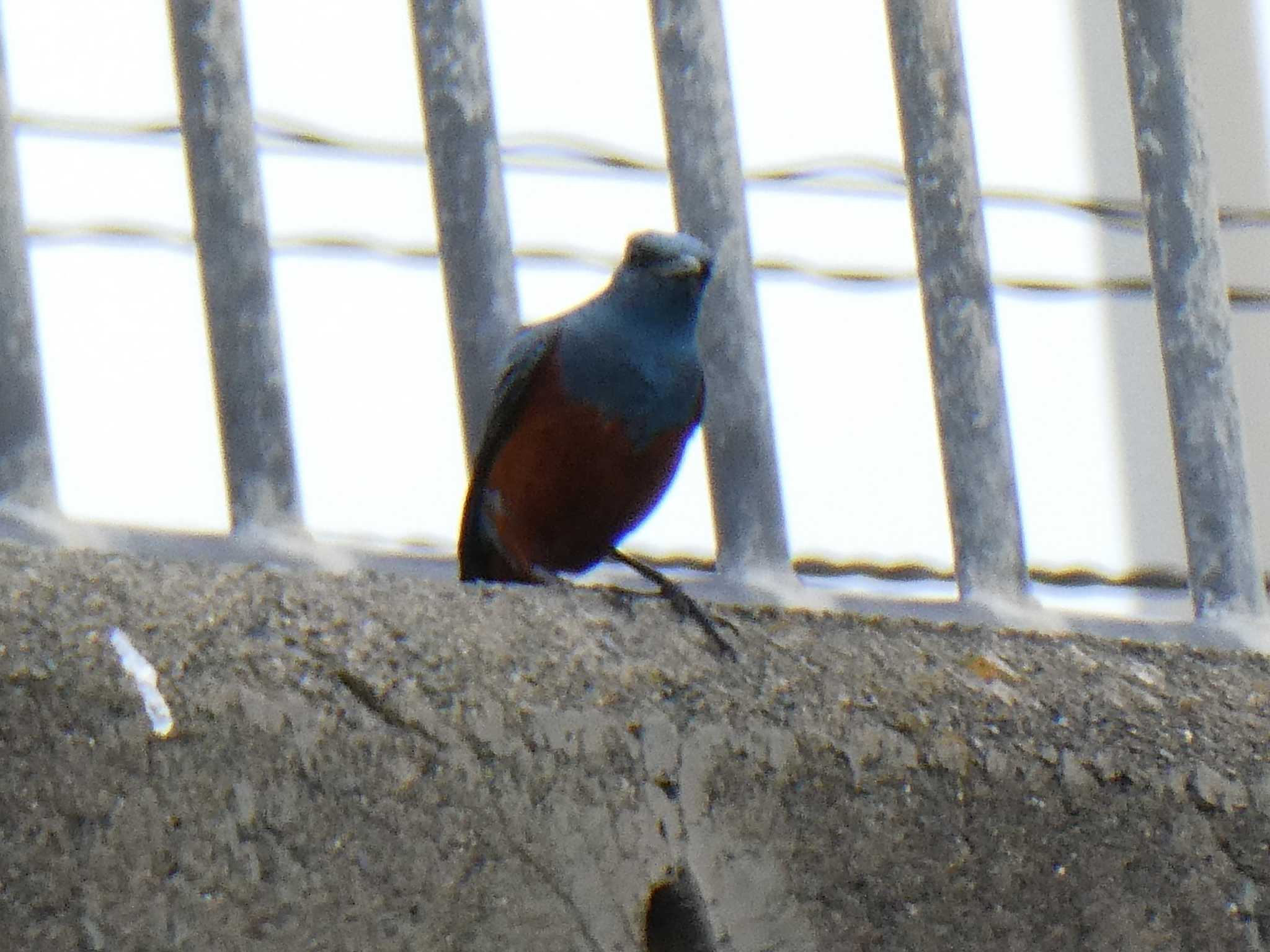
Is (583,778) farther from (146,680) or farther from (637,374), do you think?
(637,374)

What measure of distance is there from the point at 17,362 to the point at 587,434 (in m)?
1.19

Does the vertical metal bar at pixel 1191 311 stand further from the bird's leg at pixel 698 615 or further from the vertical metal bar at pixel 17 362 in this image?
the vertical metal bar at pixel 17 362

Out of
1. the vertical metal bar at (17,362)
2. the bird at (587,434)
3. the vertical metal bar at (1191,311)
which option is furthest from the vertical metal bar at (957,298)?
the vertical metal bar at (17,362)

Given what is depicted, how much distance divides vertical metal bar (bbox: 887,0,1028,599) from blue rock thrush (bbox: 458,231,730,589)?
620 mm

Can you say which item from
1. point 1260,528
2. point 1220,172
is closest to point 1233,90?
point 1220,172

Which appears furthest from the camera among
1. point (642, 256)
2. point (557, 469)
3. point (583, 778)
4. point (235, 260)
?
point (557, 469)

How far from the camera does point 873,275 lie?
5012mm

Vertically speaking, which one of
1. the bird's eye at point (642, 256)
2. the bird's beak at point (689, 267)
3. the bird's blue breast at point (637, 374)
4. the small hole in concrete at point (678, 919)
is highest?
the bird's eye at point (642, 256)

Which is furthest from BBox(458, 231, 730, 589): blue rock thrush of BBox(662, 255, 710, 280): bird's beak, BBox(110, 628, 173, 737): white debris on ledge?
BBox(110, 628, 173, 737): white debris on ledge

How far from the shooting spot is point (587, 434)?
3180 millimetres

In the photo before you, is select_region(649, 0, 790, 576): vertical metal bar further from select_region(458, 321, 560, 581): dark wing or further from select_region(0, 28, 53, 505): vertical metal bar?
select_region(0, 28, 53, 505): vertical metal bar

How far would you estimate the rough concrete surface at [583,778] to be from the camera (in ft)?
6.06

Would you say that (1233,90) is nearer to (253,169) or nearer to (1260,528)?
(1260,528)

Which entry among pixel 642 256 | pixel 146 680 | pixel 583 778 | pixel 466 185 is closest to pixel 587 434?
pixel 642 256
